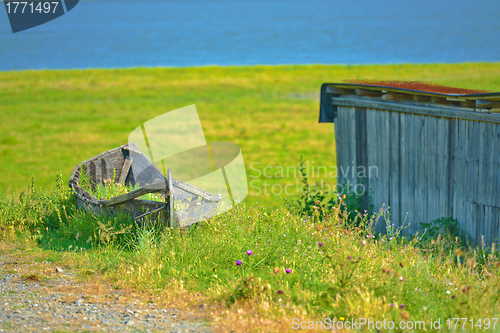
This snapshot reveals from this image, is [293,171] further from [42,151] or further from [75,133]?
[75,133]

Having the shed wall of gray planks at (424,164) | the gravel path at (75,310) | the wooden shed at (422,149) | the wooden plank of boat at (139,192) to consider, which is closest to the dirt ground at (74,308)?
the gravel path at (75,310)

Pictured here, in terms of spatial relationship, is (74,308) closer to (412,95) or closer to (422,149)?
(422,149)

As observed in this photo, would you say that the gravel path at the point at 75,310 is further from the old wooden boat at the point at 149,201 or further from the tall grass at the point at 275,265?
the old wooden boat at the point at 149,201

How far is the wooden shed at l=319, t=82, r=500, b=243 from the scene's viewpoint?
676cm

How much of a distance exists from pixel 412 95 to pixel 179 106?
29.0 meters

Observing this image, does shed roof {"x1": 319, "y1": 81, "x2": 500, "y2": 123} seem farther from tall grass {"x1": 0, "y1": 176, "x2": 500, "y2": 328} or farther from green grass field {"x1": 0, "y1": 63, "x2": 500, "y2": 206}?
green grass field {"x1": 0, "y1": 63, "x2": 500, "y2": 206}

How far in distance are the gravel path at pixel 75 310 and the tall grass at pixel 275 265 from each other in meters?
0.30

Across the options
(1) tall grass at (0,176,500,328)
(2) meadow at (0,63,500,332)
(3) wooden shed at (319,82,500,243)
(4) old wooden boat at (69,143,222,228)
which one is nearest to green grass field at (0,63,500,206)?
(3) wooden shed at (319,82,500,243)

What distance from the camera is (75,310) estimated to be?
439 centimetres

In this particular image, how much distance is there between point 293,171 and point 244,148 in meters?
5.13

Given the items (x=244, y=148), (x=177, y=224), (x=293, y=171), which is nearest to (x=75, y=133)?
(x=244, y=148)

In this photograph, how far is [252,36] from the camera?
116 metres

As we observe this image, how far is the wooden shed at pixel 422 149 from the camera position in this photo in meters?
6.76

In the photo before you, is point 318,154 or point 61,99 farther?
point 61,99
